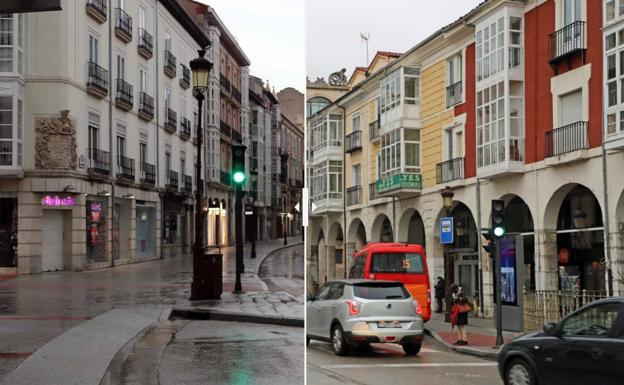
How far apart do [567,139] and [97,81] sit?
5.91 feet

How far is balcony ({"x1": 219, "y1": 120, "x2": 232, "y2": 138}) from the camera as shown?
126 inches

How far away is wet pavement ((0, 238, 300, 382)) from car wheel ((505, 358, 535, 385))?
0.93 meters

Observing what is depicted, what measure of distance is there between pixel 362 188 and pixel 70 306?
1.33 meters

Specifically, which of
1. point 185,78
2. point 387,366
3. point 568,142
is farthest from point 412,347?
point 185,78

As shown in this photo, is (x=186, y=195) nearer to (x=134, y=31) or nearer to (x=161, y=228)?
(x=161, y=228)

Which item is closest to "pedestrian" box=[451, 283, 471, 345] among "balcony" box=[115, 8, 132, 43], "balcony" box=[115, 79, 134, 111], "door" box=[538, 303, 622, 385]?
"door" box=[538, 303, 622, 385]

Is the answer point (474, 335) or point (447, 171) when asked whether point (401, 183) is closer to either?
point (447, 171)

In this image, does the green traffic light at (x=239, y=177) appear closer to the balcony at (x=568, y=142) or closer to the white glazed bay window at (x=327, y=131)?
the white glazed bay window at (x=327, y=131)

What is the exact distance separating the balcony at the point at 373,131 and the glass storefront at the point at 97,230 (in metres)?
1.17

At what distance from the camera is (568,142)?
1868 millimetres

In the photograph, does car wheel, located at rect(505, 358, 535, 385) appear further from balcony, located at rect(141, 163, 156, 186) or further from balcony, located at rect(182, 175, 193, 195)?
balcony, located at rect(141, 163, 156, 186)

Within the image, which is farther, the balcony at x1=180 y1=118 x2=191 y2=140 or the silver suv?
the balcony at x1=180 y1=118 x2=191 y2=140

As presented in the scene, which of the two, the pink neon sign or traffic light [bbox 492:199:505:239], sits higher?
the pink neon sign

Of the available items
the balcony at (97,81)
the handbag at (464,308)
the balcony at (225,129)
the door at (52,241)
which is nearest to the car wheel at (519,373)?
the handbag at (464,308)
